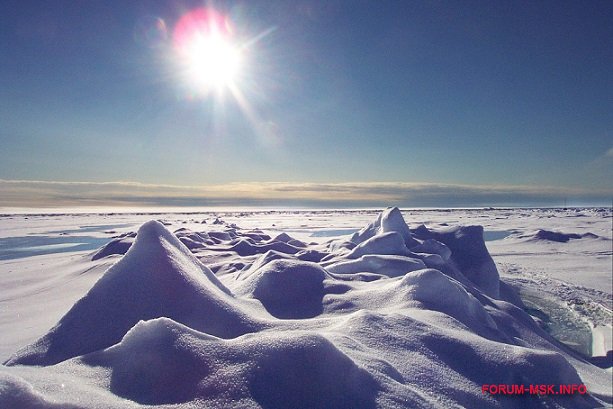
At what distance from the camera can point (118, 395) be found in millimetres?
1572

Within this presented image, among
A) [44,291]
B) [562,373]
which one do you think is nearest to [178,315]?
[562,373]

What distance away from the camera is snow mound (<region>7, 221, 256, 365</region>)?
215 centimetres

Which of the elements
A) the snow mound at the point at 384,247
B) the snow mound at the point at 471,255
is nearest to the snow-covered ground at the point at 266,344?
the snow mound at the point at 384,247

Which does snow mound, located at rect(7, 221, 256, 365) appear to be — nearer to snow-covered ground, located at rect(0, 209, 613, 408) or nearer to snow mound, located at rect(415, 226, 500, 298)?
snow-covered ground, located at rect(0, 209, 613, 408)

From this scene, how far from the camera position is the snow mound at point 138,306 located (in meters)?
2.15

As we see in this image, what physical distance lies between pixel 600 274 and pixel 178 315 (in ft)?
38.7

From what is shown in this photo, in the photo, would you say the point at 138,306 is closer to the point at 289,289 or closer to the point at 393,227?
the point at 289,289

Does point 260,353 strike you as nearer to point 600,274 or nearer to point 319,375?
point 319,375

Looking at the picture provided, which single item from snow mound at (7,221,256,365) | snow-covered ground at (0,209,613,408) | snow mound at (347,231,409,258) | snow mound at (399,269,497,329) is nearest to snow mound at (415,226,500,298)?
snow mound at (347,231,409,258)

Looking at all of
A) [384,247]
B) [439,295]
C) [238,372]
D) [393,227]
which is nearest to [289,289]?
[439,295]

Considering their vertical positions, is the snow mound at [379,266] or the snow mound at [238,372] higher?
the snow mound at [238,372]

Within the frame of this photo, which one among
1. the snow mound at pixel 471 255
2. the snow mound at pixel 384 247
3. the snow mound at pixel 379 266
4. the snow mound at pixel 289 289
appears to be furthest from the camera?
the snow mound at pixel 471 255

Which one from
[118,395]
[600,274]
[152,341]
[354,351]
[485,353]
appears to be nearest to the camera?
[118,395]

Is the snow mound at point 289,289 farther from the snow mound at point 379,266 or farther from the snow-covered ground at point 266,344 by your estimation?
the snow mound at point 379,266
